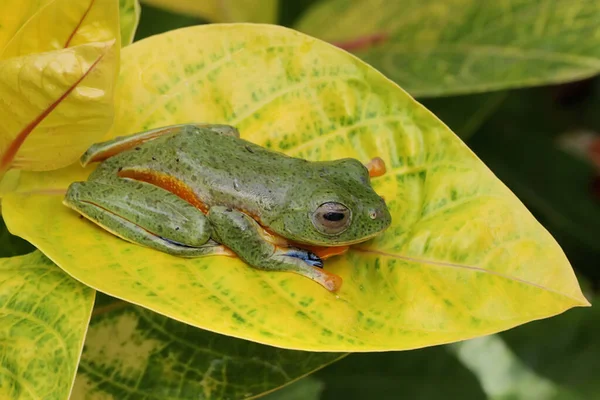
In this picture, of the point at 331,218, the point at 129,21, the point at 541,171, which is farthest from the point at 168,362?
the point at 541,171

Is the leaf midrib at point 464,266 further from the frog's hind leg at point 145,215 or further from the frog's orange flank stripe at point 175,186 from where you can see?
the frog's hind leg at point 145,215

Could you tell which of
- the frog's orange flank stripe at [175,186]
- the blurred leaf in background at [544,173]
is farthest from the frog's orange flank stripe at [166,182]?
the blurred leaf in background at [544,173]

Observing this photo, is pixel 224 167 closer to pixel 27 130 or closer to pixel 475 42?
pixel 27 130

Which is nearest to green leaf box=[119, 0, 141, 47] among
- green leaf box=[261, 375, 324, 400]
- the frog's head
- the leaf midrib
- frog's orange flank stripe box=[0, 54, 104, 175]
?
frog's orange flank stripe box=[0, 54, 104, 175]

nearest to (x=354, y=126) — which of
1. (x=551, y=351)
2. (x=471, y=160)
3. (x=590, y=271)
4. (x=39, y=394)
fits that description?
(x=471, y=160)

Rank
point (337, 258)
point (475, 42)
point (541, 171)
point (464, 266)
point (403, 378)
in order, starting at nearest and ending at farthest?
1. point (464, 266)
2. point (337, 258)
3. point (475, 42)
4. point (403, 378)
5. point (541, 171)

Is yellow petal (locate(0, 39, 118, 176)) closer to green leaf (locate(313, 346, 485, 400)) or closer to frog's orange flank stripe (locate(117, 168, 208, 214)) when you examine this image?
frog's orange flank stripe (locate(117, 168, 208, 214))
